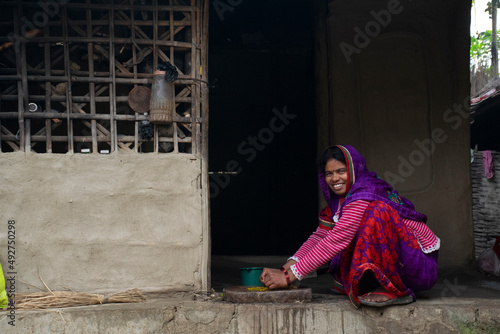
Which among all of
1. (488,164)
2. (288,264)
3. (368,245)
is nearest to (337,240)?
(368,245)

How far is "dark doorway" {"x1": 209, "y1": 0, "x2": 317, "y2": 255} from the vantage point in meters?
7.50

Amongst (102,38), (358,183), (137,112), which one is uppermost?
(102,38)

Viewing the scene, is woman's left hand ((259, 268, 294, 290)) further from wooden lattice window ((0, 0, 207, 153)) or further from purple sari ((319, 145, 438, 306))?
wooden lattice window ((0, 0, 207, 153))

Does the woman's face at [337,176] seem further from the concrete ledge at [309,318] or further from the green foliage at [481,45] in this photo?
the green foliage at [481,45]

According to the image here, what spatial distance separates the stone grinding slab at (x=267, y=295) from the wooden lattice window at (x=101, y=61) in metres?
0.88

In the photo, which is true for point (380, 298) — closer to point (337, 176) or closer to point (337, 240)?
point (337, 240)

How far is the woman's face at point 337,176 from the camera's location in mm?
3285

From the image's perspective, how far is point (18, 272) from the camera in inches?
129

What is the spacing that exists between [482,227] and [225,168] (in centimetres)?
379

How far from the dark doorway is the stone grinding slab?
4.12 meters

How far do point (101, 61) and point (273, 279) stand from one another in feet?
5.52

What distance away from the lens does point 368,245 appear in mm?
3027

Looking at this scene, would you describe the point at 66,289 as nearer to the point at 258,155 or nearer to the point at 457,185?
the point at 457,185

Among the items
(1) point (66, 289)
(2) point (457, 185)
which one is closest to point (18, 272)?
(1) point (66, 289)
